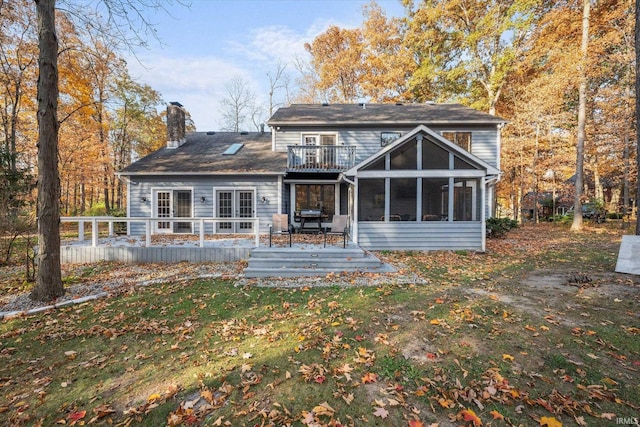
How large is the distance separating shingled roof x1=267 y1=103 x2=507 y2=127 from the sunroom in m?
4.48

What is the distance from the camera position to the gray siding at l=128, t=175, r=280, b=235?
12305 mm

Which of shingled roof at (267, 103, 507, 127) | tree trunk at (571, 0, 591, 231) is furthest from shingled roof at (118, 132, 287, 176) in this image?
tree trunk at (571, 0, 591, 231)

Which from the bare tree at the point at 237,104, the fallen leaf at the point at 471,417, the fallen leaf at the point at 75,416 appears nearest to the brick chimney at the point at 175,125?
the bare tree at the point at 237,104

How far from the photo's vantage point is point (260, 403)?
2.50m

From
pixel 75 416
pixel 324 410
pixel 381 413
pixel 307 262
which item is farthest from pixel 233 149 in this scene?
pixel 381 413

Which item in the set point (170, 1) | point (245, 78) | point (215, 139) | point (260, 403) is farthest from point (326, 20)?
point (260, 403)

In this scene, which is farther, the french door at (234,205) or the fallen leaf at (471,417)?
the french door at (234,205)

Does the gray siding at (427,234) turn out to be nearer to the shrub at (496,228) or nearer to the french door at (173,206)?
the shrub at (496,228)

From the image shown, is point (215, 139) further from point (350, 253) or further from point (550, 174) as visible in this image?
point (550, 174)

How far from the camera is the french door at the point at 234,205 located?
12.4 meters

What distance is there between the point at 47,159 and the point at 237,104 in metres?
23.0

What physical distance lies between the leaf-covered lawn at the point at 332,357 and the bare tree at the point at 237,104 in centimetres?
2351

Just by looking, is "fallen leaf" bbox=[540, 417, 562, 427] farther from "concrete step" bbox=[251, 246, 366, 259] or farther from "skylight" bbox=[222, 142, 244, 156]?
"skylight" bbox=[222, 142, 244, 156]

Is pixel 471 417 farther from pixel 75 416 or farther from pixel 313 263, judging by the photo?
pixel 313 263
